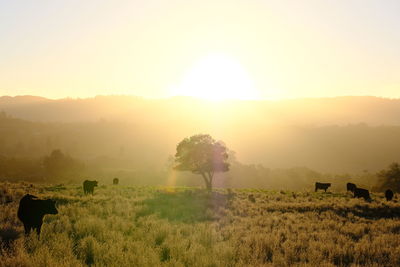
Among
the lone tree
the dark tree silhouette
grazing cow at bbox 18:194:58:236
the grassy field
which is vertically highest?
the lone tree

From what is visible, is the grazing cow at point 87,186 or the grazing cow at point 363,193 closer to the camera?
the grazing cow at point 87,186

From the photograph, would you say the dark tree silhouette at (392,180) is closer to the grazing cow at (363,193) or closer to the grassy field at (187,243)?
the grazing cow at (363,193)

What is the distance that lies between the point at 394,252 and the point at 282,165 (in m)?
179

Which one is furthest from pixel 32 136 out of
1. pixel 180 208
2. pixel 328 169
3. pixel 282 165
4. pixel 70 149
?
pixel 180 208

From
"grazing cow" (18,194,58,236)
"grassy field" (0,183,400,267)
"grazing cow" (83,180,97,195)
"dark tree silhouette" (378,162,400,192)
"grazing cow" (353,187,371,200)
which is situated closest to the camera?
"grassy field" (0,183,400,267)

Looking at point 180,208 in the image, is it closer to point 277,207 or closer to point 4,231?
point 277,207

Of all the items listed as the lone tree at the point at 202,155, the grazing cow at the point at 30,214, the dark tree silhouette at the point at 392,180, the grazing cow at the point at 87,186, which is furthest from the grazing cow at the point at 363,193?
the dark tree silhouette at the point at 392,180

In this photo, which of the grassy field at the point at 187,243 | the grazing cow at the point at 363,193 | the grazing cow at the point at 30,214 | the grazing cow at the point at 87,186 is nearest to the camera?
the grassy field at the point at 187,243

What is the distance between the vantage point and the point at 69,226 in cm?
1480

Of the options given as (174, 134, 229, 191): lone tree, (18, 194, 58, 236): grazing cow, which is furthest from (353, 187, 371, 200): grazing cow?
(18, 194, 58, 236): grazing cow

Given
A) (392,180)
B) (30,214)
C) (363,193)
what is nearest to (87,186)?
(30,214)

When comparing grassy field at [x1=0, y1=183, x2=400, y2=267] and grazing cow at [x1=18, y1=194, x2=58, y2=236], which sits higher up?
grazing cow at [x1=18, y1=194, x2=58, y2=236]

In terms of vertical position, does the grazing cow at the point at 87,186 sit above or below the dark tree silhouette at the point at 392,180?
above

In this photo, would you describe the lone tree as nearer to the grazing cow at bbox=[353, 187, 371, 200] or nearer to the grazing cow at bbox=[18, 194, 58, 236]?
the grazing cow at bbox=[353, 187, 371, 200]
